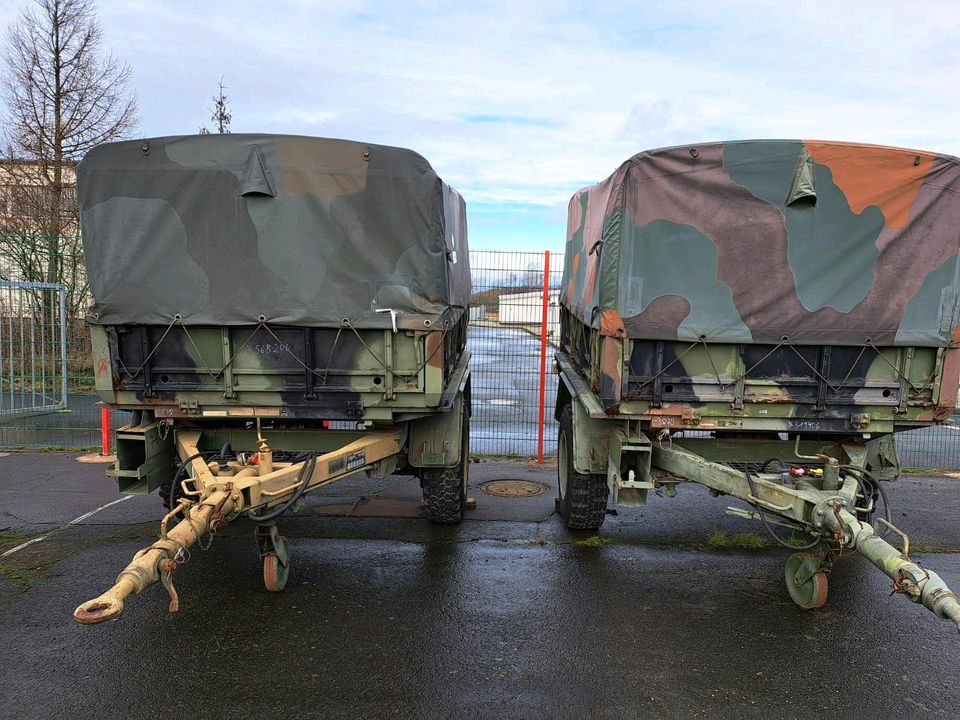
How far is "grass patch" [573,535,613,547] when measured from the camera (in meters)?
5.76

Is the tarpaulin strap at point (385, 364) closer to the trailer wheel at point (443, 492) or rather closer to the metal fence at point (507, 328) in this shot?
the trailer wheel at point (443, 492)

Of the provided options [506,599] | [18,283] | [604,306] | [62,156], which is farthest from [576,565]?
[62,156]

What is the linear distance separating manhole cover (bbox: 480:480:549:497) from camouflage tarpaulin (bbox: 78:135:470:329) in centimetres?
323

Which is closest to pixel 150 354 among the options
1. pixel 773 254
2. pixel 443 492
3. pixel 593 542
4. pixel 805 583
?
pixel 443 492

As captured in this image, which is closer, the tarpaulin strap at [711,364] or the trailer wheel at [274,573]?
the trailer wheel at [274,573]

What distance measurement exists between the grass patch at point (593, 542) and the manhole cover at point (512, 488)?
4.86ft

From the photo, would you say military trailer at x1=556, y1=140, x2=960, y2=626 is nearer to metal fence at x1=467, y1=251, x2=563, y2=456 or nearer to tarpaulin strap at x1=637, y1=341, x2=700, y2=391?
tarpaulin strap at x1=637, y1=341, x2=700, y2=391

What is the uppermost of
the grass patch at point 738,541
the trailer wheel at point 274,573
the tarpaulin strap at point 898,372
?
the tarpaulin strap at point 898,372

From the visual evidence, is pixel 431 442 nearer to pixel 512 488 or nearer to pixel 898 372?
pixel 512 488

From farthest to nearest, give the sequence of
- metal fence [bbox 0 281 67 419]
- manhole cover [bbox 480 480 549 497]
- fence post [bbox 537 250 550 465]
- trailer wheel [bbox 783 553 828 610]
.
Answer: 1. metal fence [bbox 0 281 67 419]
2. fence post [bbox 537 250 550 465]
3. manhole cover [bbox 480 480 549 497]
4. trailer wheel [bbox 783 553 828 610]

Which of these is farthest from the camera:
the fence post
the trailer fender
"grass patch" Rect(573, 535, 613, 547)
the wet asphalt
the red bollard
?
the fence post

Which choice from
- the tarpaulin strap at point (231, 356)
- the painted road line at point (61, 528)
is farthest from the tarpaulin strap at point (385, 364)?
the painted road line at point (61, 528)

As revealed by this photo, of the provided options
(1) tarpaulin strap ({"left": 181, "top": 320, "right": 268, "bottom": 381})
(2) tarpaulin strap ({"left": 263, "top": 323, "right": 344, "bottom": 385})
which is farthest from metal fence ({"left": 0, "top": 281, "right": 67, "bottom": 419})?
(2) tarpaulin strap ({"left": 263, "top": 323, "right": 344, "bottom": 385})

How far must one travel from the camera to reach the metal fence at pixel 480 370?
9.13 meters
